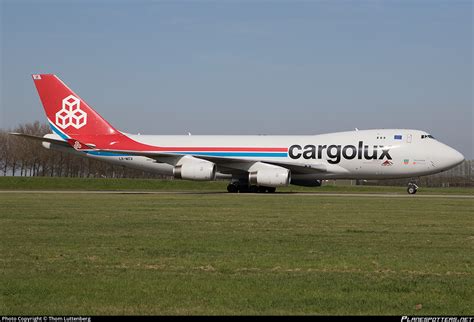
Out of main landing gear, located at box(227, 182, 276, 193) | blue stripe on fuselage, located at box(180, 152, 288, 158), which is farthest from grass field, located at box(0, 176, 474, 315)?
main landing gear, located at box(227, 182, 276, 193)

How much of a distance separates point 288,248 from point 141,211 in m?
10.3

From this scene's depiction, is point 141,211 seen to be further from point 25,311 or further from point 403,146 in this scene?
point 403,146

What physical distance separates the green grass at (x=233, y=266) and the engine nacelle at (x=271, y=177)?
1839cm

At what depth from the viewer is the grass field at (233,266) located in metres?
8.62

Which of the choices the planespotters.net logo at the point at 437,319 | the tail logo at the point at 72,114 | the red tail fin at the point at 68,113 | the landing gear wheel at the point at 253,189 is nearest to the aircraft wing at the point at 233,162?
the landing gear wheel at the point at 253,189

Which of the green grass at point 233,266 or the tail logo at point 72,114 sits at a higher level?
the tail logo at point 72,114

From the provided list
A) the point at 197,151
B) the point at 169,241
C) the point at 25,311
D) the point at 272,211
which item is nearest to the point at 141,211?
the point at 272,211

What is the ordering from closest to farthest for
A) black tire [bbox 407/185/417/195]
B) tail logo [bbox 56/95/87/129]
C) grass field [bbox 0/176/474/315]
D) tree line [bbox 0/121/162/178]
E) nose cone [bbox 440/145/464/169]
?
grass field [bbox 0/176/474/315] < nose cone [bbox 440/145/464/169] < black tire [bbox 407/185/417/195] < tail logo [bbox 56/95/87/129] < tree line [bbox 0/121/162/178]

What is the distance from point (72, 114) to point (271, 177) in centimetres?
1459

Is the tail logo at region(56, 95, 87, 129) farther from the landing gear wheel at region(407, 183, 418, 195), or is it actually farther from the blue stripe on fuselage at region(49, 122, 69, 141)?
the landing gear wheel at region(407, 183, 418, 195)

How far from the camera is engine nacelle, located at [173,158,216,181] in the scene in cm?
3928

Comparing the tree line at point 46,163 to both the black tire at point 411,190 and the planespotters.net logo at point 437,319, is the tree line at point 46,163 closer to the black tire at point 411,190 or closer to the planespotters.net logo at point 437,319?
the black tire at point 411,190

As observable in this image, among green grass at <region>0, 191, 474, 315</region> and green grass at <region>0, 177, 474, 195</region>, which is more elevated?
green grass at <region>0, 177, 474, 195</region>

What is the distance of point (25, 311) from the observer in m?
8.13
